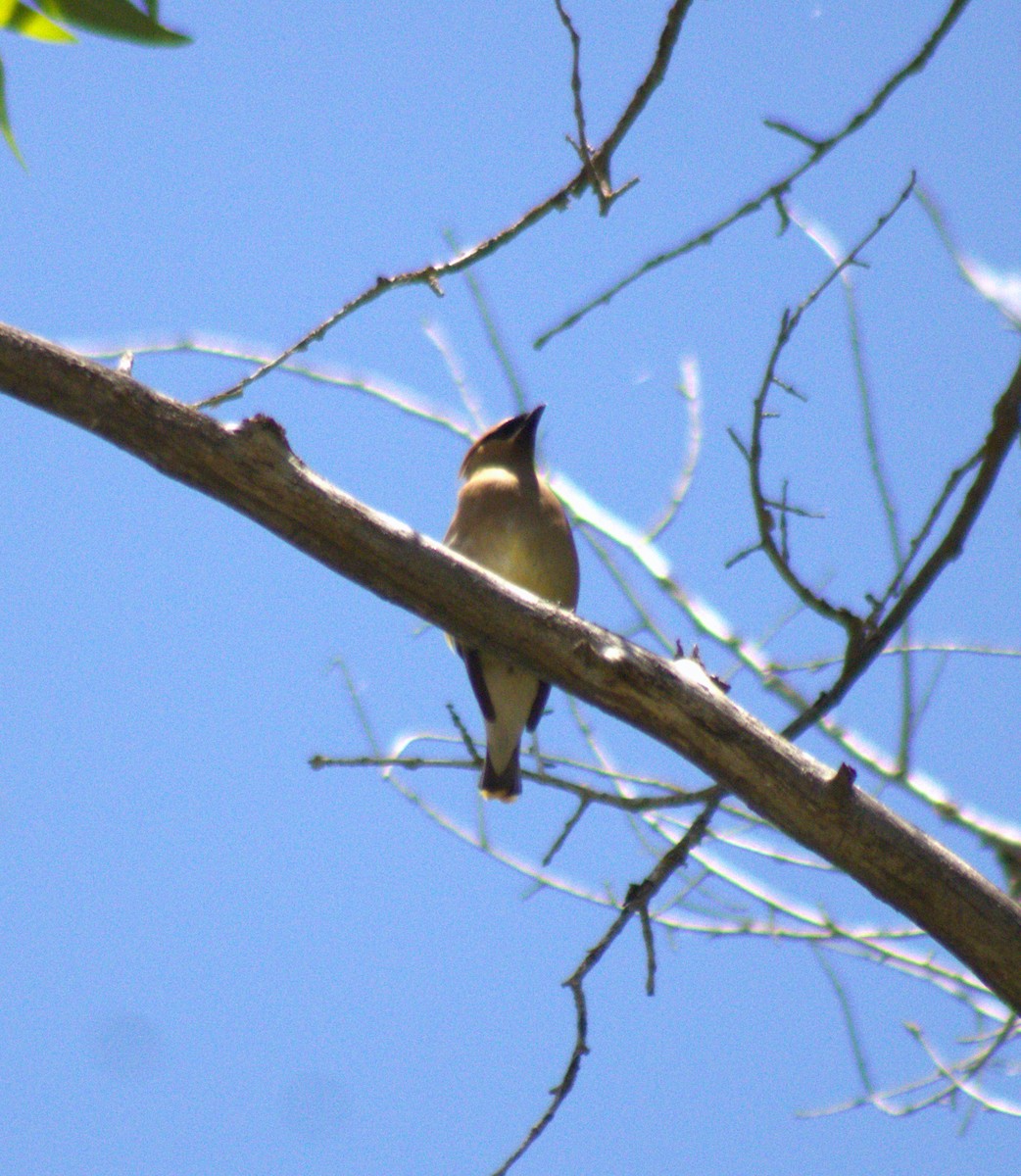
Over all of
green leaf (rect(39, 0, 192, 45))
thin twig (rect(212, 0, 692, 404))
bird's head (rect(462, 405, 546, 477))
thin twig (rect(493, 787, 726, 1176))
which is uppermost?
bird's head (rect(462, 405, 546, 477))

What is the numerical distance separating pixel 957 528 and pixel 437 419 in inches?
105

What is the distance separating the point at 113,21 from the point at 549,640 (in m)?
1.47

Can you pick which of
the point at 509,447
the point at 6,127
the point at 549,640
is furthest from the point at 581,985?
the point at 509,447

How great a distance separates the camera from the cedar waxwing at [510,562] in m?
5.37

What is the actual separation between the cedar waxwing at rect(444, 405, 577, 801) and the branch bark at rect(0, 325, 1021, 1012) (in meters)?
2.09

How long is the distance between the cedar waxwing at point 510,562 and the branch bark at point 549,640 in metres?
2.09

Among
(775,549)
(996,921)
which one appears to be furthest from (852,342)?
(996,921)

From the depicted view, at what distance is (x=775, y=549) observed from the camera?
304cm

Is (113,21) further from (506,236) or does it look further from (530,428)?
(530,428)

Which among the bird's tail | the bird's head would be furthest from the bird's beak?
the bird's tail

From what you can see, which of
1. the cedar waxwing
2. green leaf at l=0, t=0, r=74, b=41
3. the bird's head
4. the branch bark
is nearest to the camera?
green leaf at l=0, t=0, r=74, b=41

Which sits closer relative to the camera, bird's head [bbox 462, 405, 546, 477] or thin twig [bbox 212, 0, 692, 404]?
thin twig [bbox 212, 0, 692, 404]

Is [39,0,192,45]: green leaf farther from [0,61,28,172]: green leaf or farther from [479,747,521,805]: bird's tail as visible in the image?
[479,747,521,805]: bird's tail

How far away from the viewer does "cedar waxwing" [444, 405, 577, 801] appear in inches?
211
